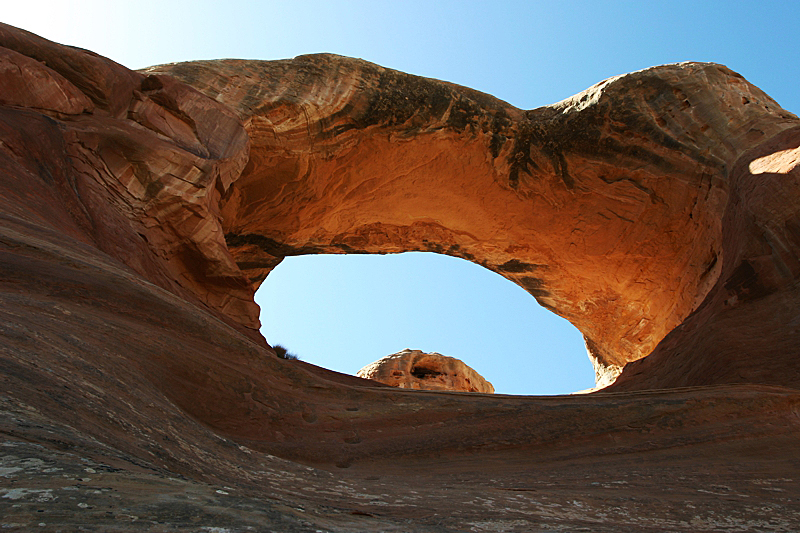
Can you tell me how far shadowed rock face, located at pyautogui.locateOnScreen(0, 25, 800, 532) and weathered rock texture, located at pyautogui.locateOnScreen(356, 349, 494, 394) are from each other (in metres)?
10.1

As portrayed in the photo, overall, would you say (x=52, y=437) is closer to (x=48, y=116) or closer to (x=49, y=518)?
(x=49, y=518)

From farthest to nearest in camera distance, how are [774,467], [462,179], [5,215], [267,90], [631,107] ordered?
1. [462,179]
2. [631,107]
3. [267,90]
4. [5,215]
5. [774,467]

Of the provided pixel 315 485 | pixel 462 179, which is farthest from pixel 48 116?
pixel 462 179

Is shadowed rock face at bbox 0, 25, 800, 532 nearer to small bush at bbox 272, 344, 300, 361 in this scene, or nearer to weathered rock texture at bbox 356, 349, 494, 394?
small bush at bbox 272, 344, 300, 361

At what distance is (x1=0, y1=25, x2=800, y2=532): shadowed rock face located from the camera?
3.81 m

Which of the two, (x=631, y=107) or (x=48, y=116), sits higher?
(x=631, y=107)

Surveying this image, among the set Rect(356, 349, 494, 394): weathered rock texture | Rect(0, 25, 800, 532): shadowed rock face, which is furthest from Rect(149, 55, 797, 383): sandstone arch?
Rect(356, 349, 494, 394): weathered rock texture

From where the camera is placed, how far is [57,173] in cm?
894

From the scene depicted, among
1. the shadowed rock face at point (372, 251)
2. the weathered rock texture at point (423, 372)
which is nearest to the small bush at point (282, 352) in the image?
the shadowed rock face at point (372, 251)

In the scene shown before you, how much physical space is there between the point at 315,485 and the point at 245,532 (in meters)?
2.55

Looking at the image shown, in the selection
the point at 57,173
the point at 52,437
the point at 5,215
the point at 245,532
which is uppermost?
the point at 57,173

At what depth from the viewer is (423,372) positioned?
1204 inches

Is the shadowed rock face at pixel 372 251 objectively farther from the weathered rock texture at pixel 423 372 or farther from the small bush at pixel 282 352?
the weathered rock texture at pixel 423 372

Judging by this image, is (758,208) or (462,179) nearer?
(758,208)
